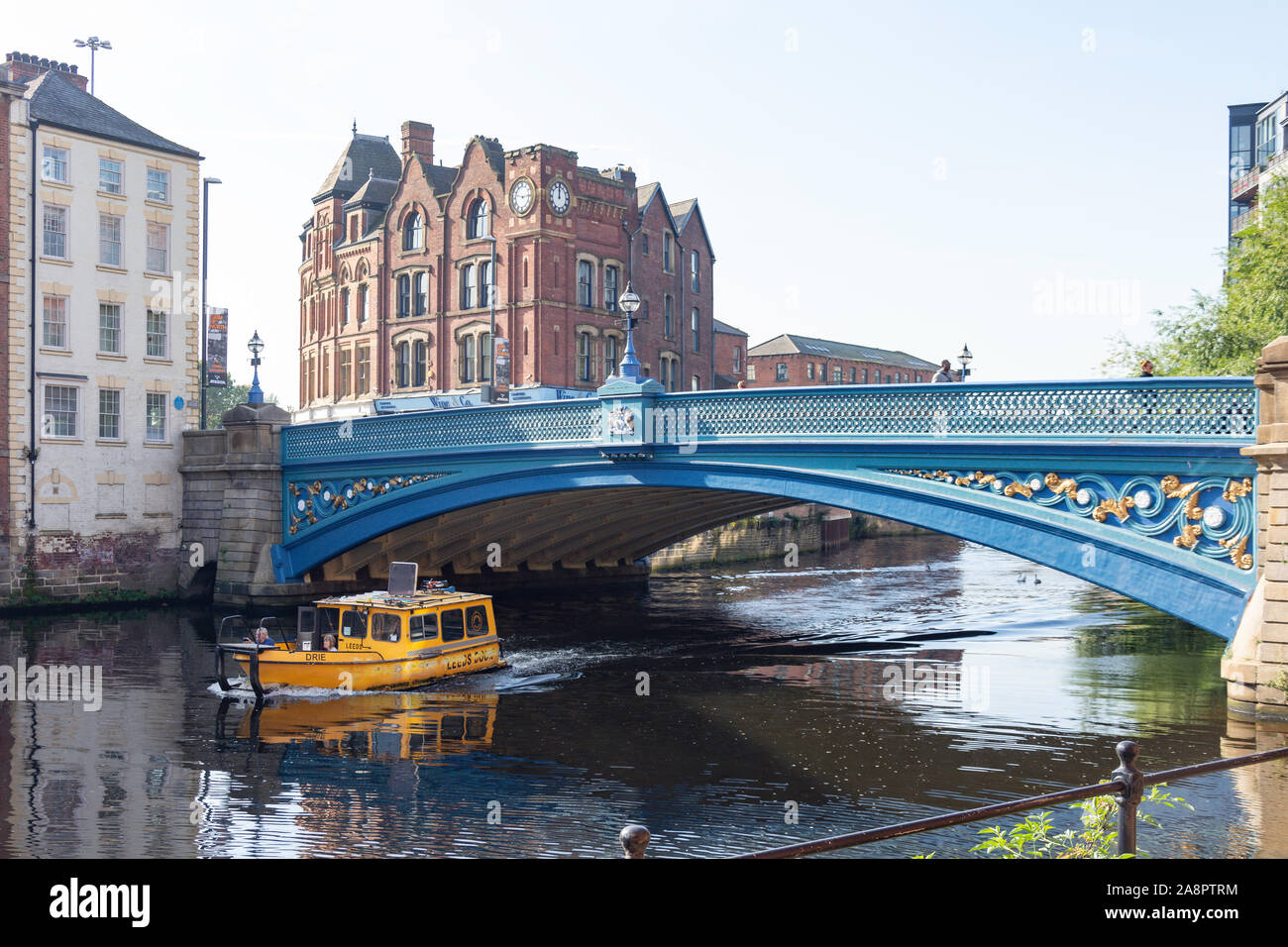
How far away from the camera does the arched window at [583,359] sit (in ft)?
181

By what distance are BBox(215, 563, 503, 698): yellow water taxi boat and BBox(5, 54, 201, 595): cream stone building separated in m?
14.4

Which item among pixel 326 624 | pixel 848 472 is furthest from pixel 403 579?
pixel 848 472

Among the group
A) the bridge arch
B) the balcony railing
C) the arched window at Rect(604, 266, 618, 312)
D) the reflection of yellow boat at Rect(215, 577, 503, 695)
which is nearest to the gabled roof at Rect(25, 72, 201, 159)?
the bridge arch

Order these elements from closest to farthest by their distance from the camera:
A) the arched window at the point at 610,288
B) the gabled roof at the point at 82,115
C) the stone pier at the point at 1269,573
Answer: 1. the stone pier at the point at 1269,573
2. the gabled roof at the point at 82,115
3. the arched window at the point at 610,288

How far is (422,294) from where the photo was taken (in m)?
58.3

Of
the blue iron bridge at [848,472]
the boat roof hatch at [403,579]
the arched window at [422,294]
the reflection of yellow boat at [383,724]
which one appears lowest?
the reflection of yellow boat at [383,724]

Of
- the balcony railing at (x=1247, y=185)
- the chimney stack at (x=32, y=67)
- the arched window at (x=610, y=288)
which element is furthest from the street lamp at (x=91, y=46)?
the balcony railing at (x=1247, y=185)

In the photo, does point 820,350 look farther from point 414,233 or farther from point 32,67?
point 32,67

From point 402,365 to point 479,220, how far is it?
8.31m

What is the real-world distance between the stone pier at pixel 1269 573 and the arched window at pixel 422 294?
1803 inches

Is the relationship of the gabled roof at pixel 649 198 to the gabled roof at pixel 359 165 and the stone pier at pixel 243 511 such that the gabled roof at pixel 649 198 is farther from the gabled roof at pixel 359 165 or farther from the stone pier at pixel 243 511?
the stone pier at pixel 243 511

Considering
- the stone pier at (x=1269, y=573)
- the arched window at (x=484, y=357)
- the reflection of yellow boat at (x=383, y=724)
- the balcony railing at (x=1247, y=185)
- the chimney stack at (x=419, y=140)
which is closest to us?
the stone pier at (x=1269, y=573)

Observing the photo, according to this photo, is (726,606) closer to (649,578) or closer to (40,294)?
(649,578)
